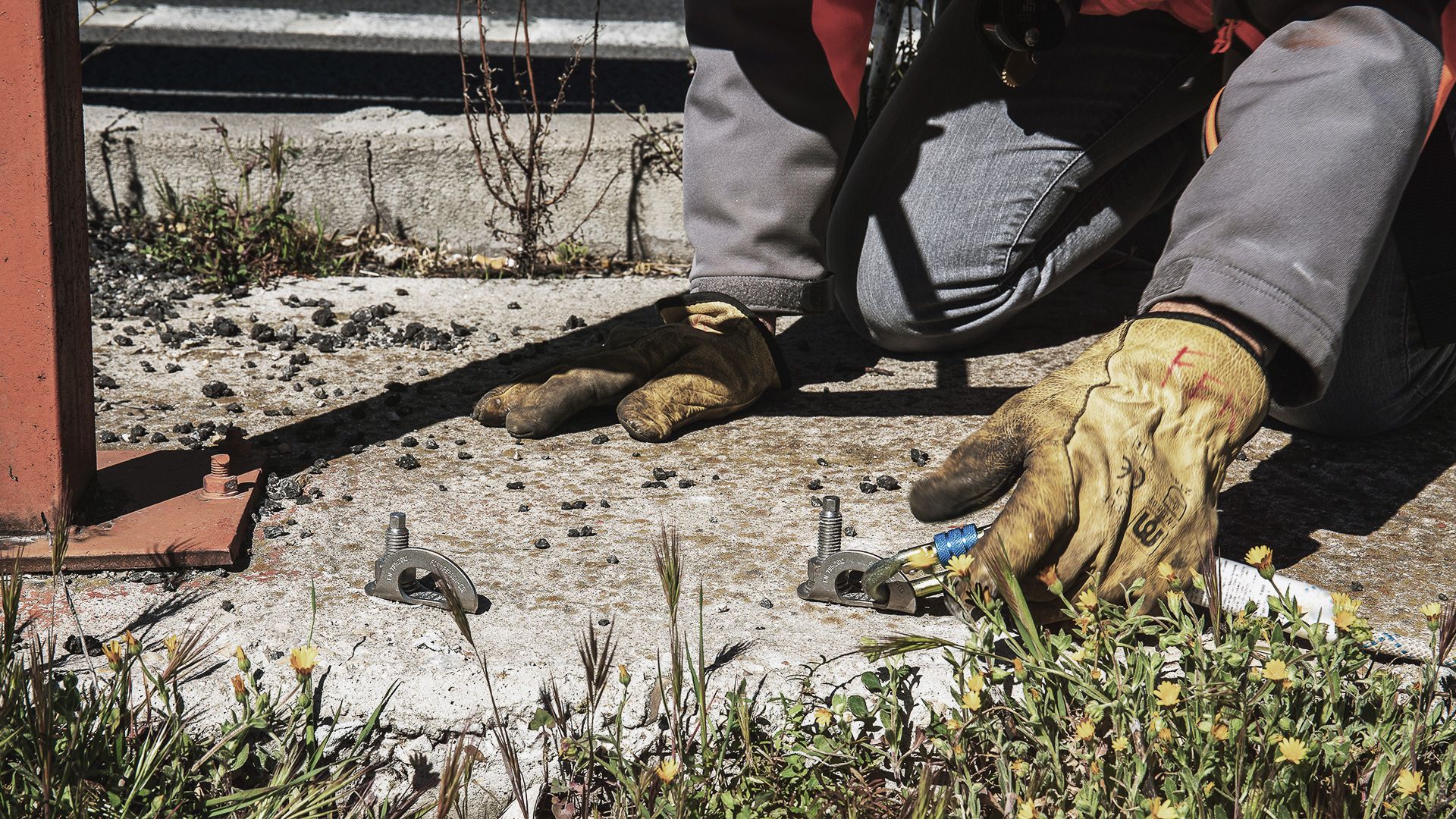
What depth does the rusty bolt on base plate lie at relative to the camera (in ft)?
6.60

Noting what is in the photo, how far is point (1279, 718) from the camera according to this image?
1.42 m

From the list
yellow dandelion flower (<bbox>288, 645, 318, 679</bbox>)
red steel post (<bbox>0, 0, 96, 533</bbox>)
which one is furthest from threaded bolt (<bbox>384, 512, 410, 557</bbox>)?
red steel post (<bbox>0, 0, 96, 533</bbox>)

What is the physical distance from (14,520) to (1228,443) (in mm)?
1804

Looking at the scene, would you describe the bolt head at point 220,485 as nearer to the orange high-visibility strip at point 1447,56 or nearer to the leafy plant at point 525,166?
the leafy plant at point 525,166

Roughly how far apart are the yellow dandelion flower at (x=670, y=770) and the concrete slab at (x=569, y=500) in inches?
6.8

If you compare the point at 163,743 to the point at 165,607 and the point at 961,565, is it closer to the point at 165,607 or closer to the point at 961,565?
the point at 165,607

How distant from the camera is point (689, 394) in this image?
98.9 inches

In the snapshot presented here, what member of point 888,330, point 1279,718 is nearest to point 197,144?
point 888,330

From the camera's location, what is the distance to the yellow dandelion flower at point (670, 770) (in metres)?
1.40

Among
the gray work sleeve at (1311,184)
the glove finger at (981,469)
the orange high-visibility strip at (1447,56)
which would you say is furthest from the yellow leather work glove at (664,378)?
the orange high-visibility strip at (1447,56)

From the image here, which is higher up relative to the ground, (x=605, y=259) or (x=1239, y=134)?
(x=1239, y=134)

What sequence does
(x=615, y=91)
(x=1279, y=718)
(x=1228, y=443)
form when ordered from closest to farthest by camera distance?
(x=1279, y=718) → (x=1228, y=443) → (x=615, y=91)

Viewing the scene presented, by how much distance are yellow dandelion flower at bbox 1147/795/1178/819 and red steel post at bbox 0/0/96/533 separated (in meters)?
1.58

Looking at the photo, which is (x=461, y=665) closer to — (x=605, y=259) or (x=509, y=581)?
(x=509, y=581)
